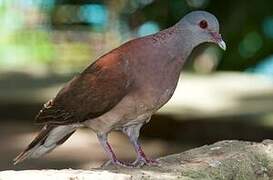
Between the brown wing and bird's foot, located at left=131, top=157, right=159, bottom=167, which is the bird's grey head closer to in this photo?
the brown wing

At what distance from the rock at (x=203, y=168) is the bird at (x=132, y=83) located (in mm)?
193

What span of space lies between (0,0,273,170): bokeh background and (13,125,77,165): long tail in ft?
9.66

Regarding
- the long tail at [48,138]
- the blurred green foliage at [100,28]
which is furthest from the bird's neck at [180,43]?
the blurred green foliage at [100,28]

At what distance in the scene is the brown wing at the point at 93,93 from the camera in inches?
139

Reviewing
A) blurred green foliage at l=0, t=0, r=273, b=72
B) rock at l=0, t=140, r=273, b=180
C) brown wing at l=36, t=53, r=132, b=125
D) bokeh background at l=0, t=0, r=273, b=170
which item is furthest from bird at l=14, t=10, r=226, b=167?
blurred green foliage at l=0, t=0, r=273, b=72

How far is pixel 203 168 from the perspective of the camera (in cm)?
343

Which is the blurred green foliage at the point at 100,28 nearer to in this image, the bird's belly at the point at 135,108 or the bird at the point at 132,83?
the bird at the point at 132,83

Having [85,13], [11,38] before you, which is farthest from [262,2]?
[11,38]

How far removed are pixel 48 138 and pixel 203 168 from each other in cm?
83

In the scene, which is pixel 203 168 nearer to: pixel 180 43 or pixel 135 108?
pixel 135 108

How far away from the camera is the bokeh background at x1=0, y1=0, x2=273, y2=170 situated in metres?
7.68

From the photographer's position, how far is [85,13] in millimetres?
13078

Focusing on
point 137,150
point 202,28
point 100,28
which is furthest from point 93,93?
point 100,28

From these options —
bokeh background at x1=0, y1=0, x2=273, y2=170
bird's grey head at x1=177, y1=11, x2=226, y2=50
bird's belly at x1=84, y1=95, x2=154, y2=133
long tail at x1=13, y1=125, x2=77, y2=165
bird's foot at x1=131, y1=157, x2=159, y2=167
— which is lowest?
bokeh background at x1=0, y1=0, x2=273, y2=170
